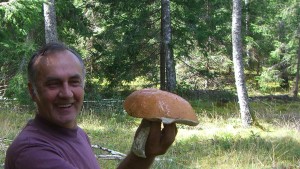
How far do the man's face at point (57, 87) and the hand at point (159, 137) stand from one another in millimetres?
356

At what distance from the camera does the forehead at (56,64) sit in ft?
5.48

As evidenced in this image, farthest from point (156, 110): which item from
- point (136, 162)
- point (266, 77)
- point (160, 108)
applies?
point (266, 77)

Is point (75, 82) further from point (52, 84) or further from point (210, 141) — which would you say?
point (210, 141)

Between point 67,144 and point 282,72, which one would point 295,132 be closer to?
point 67,144

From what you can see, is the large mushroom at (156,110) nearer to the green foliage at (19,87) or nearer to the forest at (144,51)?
the forest at (144,51)

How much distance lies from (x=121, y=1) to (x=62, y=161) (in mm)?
14686

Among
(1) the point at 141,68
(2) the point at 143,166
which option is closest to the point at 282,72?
(1) the point at 141,68

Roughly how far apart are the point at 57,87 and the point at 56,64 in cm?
10

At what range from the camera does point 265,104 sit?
62.1ft

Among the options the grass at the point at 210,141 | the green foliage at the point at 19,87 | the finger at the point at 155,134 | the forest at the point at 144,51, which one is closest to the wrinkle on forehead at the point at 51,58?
the finger at the point at 155,134

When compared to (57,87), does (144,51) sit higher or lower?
higher

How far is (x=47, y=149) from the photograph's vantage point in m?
1.54

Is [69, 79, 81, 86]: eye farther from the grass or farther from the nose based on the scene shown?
the grass

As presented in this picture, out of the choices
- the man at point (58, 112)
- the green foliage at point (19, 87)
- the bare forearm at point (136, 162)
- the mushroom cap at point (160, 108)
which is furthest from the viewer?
the green foliage at point (19, 87)
